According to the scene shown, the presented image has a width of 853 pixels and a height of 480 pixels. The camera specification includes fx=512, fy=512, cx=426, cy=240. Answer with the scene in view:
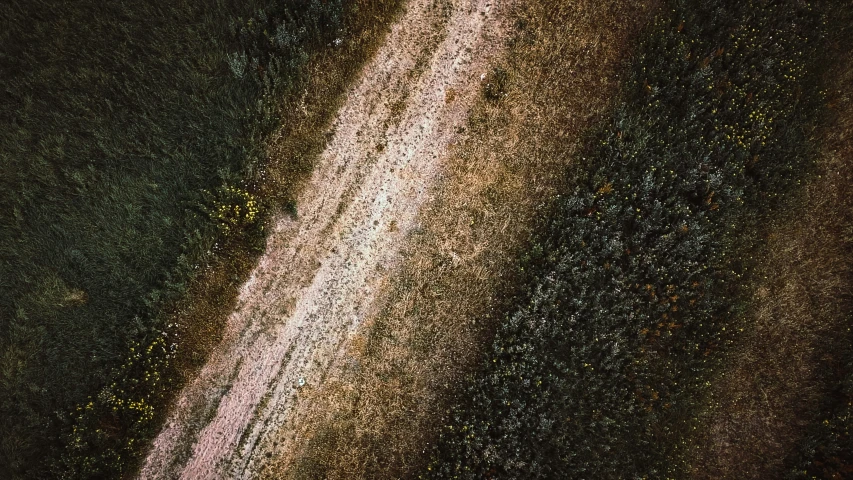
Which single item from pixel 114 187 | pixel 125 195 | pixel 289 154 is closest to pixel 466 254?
pixel 289 154

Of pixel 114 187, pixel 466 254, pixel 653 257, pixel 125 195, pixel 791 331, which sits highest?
pixel 114 187

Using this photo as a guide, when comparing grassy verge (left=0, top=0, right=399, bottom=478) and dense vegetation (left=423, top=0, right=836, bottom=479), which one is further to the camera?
dense vegetation (left=423, top=0, right=836, bottom=479)

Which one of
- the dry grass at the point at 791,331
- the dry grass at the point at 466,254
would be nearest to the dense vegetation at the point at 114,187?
the dry grass at the point at 466,254

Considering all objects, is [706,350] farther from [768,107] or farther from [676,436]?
[768,107]

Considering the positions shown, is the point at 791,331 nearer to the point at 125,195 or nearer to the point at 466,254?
the point at 466,254

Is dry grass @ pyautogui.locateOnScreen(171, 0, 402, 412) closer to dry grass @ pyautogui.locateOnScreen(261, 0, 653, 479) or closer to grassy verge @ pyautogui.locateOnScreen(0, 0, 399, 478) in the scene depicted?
grassy verge @ pyautogui.locateOnScreen(0, 0, 399, 478)

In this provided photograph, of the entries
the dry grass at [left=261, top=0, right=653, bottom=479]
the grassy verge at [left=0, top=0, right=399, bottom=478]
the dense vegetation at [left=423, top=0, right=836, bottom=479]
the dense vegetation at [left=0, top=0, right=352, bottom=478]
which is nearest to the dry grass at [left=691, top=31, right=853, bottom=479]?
the dense vegetation at [left=423, top=0, right=836, bottom=479]
